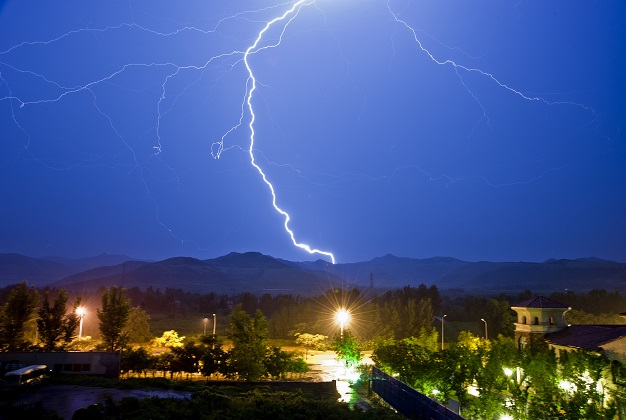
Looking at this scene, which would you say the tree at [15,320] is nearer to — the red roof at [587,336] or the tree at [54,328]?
the tree at [54,328]

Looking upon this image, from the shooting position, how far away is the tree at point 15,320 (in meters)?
39.9

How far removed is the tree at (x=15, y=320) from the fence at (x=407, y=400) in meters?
30.5

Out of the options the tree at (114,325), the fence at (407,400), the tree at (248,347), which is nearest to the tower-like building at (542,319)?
the fence at (407,400)

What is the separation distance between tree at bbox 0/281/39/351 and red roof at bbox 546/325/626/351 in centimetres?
4295

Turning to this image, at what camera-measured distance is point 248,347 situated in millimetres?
33375

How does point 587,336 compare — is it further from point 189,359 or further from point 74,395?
point 74,395

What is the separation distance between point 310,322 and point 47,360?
50767mm

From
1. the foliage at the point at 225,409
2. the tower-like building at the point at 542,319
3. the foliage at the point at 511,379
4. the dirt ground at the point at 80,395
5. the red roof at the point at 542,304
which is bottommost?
the dirt ground at the point at 80,395

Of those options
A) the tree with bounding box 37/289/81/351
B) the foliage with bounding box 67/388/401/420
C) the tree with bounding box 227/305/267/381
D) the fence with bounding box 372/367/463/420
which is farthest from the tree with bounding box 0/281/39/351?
the fence with bounding box 372/367/463/420

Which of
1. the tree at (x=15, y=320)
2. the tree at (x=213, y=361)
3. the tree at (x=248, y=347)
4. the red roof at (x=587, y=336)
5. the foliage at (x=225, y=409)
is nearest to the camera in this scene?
the foliage at (x=225, y=409)

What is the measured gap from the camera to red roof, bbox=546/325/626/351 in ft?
93.6

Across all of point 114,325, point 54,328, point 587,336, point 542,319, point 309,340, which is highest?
point 542,319

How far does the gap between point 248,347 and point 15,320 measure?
72.7 feet

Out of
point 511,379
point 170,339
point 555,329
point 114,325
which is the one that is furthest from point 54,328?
point 555,329
